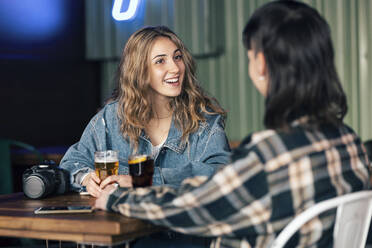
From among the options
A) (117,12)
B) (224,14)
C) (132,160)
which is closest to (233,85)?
(224,14)

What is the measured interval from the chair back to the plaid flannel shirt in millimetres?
29

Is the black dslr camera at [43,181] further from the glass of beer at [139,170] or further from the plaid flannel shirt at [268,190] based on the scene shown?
the plaid flannel shirt at [268,190]

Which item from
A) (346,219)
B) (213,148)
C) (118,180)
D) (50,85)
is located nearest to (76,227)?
(118,180)

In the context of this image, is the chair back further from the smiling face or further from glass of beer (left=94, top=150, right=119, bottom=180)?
the smiling face

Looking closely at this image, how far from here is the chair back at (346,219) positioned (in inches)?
49.4

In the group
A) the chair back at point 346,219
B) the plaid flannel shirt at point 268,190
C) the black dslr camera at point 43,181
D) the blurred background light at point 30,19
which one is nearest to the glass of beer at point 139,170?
the plaid flannel shirt at point 268,190

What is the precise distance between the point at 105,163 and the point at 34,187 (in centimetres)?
27

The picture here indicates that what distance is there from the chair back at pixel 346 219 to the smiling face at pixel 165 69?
105 centimetres

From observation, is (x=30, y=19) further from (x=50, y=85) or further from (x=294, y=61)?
(x=294, y=61)

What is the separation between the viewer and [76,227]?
1449mm

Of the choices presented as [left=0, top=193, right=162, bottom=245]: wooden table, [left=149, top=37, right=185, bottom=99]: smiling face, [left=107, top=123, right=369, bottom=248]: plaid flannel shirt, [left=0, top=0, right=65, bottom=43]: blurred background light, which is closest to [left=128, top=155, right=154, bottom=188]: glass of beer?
[left=0, top=193, right=162, bottom=245]: wooden table

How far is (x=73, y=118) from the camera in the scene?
16.0ft

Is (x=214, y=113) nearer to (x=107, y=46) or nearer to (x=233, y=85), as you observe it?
(x=233, y=85)

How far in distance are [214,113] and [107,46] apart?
9.79ft
